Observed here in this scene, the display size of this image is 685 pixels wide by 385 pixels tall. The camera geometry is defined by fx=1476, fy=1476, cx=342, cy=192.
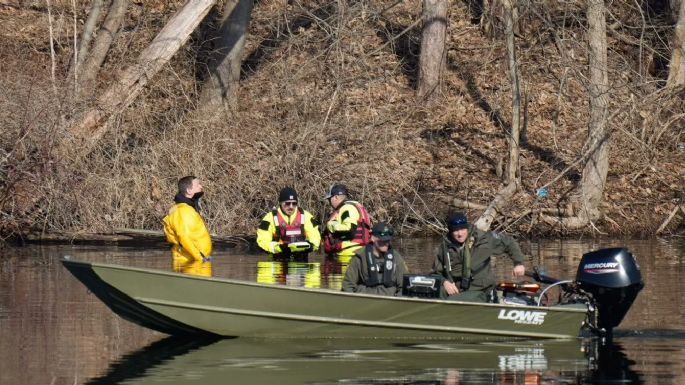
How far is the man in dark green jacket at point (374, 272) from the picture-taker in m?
15.2

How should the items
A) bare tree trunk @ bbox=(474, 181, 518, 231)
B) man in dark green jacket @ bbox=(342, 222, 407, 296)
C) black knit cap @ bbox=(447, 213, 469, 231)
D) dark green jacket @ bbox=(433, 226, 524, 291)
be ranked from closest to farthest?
1. man in dark green jacket @ bbox=(342, 222, 407, 296)
2. black knit cap @ bbox=(447, 213, 469, 231)
3. dark green jacket @ bbox=(433, 226, 524, 291)
4. bare tree trunk @ bbox=(474, 181, 518, 231)

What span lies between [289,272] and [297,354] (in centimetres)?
573

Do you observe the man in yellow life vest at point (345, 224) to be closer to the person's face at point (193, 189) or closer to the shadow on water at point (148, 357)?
the person's face at point (193, 189)

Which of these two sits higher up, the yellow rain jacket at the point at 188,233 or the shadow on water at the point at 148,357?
the yellow rain jacket at the point at 188,233

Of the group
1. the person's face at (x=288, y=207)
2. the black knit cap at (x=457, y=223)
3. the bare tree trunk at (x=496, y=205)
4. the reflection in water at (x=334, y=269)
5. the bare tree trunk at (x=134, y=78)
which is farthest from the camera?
the bare tree trunk at (x=134, y=78)

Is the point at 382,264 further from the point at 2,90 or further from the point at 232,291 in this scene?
the point at 2,90

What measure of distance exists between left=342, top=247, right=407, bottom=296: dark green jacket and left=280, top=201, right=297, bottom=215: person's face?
17.0 feet

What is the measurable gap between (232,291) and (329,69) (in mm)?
17478

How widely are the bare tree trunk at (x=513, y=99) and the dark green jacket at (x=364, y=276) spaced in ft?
37.2

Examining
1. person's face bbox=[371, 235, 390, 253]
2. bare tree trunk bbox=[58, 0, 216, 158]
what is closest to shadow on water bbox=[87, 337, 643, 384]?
person's face bbox=[371, 235, 390, 253]

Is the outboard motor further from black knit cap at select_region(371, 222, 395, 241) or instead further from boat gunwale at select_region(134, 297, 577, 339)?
black knit cap at select_region(371, 222, 395, 241)

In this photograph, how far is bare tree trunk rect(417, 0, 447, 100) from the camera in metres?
32.0

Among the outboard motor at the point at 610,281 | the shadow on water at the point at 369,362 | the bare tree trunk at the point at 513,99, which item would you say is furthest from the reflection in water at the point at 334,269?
the bare tree trunk at the point at 513,99

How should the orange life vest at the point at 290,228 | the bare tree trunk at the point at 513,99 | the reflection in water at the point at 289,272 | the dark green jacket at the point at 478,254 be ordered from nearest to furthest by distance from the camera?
the dark green jacket at the point at 478,254
the reflection in water at the point at 289,272
the orange life vest at the point at 290,228
the bare tree trunk at the point at 513,99
